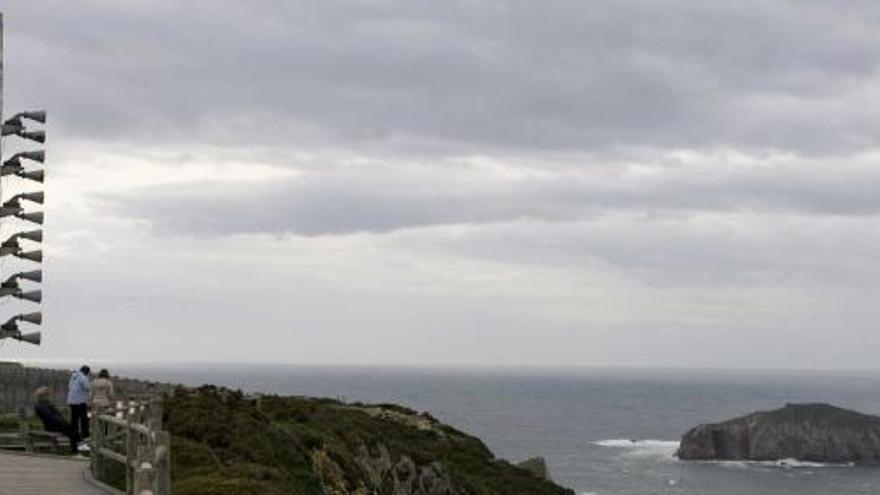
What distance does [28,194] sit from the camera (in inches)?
1121

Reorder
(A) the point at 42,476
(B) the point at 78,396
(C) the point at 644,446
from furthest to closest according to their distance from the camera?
(C) the point at 644,446, (B) the point at 78,396, (A) the point at 42,476

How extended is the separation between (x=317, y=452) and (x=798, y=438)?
139304 millimetres

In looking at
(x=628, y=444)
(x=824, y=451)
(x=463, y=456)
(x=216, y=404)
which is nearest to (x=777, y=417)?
(x=824, y=451)

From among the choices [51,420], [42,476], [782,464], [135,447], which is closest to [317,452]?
[51,420]

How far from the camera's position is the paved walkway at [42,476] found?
18750 mm

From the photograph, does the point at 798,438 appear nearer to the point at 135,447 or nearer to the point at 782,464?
the point at 782,464

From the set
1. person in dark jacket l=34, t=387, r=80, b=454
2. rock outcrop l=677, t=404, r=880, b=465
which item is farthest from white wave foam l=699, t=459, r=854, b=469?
person in dark jacket l=34, t=387, r=80, b=454

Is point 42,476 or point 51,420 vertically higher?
point 51,420

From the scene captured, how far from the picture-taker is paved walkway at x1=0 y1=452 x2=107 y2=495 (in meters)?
18.8

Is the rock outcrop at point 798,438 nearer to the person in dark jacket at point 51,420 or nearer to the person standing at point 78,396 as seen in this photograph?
the person standing at point 78,396

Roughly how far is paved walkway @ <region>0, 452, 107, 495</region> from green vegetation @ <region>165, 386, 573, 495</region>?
75.0 inches

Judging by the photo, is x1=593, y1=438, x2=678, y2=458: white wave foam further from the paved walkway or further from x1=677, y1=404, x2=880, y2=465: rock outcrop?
the paved walkway

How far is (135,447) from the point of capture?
17.9 m

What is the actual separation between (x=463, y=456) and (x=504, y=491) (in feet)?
12.9
